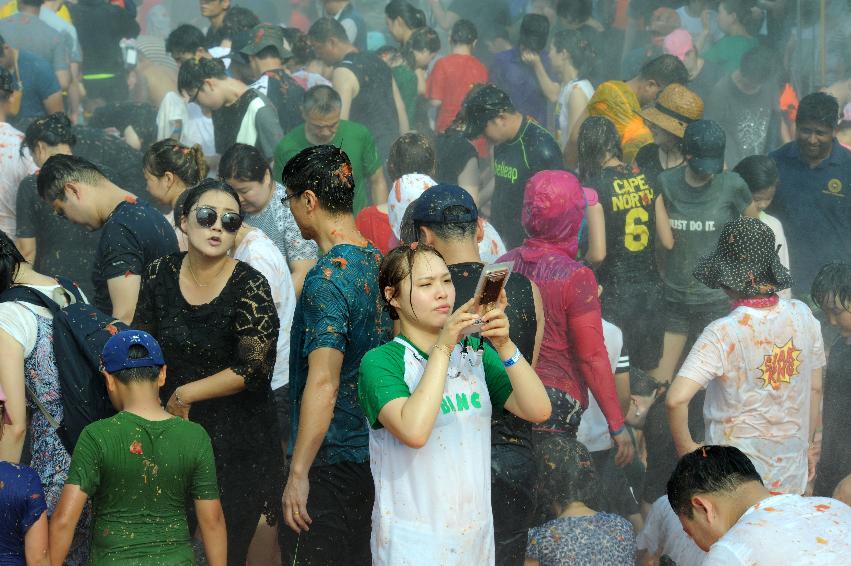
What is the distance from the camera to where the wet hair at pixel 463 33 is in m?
9.77

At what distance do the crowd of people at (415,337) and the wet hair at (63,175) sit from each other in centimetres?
1

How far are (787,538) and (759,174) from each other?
4283 mm

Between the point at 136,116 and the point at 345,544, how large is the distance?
6.51 m

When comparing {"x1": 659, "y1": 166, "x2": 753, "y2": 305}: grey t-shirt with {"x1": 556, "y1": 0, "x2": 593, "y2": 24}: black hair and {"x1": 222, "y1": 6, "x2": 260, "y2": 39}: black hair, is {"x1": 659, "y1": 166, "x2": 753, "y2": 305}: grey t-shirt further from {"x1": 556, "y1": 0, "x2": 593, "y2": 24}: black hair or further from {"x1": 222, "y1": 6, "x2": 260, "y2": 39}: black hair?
{"x1": 222, "y1": 6, "x2": 260, "y2": 39}: black hair

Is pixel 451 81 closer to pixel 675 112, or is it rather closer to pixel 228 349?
pixel 675 112

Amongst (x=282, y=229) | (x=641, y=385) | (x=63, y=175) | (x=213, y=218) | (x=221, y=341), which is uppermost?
(x=63, y=175)

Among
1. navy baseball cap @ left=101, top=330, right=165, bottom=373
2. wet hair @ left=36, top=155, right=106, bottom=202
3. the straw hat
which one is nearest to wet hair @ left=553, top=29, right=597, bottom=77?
the straw hat

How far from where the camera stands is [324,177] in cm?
367

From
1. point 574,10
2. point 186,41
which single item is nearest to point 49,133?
point 186,41

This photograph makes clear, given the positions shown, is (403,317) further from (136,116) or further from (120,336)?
(136,116)

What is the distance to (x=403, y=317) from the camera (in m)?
3.12

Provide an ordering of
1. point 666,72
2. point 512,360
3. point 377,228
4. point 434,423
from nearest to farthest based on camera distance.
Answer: point 434,423 < point 512,360 < point 377,228 < point 666,72

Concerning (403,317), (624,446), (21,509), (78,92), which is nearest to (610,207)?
(624,446)

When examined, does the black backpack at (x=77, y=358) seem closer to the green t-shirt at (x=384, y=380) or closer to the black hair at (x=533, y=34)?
the green t-shirt at (x=384, y=380)
